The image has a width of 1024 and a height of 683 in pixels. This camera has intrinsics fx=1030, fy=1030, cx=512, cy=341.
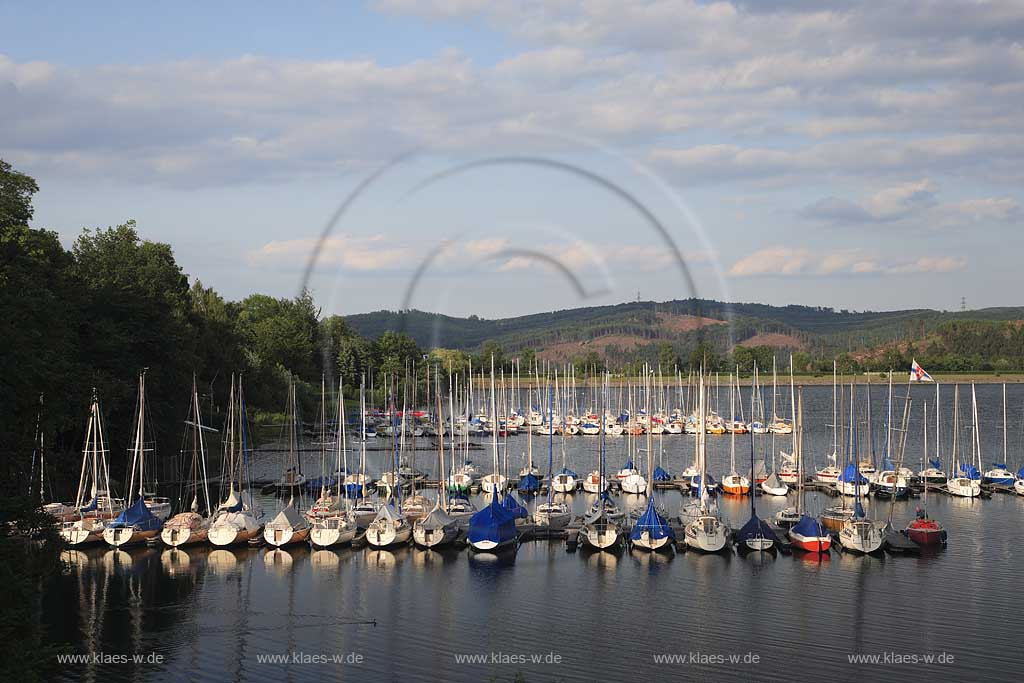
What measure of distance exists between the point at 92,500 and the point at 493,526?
64.9 feet

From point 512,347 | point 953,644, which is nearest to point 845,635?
point 953,644

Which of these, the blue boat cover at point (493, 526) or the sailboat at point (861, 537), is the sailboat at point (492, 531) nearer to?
the blue boat cover at point (493, 526)

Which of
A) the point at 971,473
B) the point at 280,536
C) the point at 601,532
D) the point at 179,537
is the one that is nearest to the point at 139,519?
the point at 179,537

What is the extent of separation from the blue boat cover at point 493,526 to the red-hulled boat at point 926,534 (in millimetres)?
18848

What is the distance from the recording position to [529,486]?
66.0 metres

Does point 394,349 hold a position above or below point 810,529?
above

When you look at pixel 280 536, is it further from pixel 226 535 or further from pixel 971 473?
pixel 971 473

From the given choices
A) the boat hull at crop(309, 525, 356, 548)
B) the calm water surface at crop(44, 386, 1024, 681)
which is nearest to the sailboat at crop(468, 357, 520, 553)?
the calm water surface at crop(44, 386, 1024, 681)

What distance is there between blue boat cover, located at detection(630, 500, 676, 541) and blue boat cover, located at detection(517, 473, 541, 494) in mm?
18505

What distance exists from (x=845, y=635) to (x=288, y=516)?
2626cm

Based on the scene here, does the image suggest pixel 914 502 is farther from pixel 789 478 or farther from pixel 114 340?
pixel 114 340

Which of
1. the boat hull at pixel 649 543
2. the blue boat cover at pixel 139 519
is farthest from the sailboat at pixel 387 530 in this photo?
the boat hull at pixel 649 543

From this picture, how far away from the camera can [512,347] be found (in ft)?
541

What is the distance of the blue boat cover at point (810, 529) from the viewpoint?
46.3 metres
